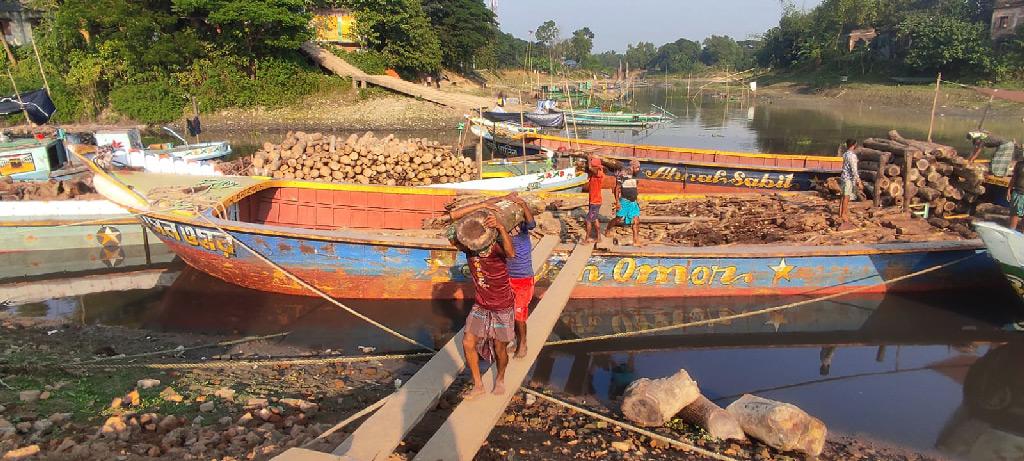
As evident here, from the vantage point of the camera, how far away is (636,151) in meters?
17.7

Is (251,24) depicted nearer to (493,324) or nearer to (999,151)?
(999,151)

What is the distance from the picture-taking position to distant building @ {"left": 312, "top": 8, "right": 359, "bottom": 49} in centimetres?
4144

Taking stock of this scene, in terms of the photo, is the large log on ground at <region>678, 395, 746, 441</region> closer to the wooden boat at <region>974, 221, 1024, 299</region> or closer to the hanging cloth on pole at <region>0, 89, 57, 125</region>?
the wooden boat at <region>974, 221, 1024, 299</region>

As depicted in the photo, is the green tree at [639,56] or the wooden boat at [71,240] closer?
the wooden boat at [71,240]

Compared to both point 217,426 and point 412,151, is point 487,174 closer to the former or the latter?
point 412,151

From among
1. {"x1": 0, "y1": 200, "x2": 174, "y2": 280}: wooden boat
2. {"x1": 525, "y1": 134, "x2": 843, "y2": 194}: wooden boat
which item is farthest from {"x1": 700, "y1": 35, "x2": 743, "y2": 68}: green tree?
{"x1": 0, "y1": 200, "x2": 174, "y2": 280}: wooden boat

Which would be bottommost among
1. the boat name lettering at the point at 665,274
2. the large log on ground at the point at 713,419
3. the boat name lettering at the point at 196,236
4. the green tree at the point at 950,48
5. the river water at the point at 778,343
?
the river water at the point at 778,343

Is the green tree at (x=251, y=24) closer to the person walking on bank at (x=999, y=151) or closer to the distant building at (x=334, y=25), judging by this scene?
the distant building at (x=334, y=25)

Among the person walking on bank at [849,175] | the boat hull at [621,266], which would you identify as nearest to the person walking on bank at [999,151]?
the person walking on bank at [849,175]

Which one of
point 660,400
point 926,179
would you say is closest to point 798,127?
A: point 926,179

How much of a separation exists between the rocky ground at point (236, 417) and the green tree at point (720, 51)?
115683mm

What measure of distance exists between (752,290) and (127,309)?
32.7 feet

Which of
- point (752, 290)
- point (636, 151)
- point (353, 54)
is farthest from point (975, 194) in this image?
point (353, 54)

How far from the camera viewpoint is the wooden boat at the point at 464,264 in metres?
8.55
